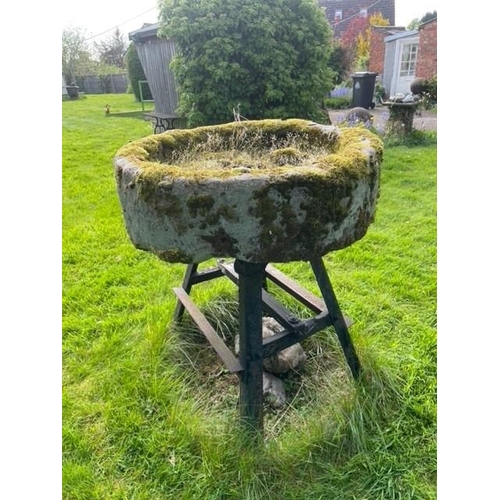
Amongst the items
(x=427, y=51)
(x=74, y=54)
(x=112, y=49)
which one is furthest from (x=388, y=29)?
(x=112, y=49)

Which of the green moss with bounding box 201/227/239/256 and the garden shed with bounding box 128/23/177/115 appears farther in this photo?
the garden shed with bounding box 128/23/177/115

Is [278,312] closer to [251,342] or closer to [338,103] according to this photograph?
[251,342]

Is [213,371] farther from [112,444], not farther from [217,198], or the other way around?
[217,198]

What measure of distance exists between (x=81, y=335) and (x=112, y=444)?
885 mm

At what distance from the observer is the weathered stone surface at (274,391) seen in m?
2.05

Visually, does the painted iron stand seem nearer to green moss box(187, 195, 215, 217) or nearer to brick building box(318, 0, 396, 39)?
green moss box(187, 195, 215, 217)

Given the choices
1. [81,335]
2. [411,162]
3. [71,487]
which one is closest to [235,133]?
[81,335]

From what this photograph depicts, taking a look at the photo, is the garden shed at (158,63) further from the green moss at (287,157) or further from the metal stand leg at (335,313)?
the metal stand leg at (335,313)

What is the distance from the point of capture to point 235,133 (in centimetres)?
213

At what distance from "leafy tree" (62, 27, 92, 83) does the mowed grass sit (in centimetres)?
1665

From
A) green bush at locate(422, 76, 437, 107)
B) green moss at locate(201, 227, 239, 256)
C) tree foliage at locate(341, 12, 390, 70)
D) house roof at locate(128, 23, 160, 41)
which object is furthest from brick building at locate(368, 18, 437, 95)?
green moss at locate(201, 227, 239, 256)

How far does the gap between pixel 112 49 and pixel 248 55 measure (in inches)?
794

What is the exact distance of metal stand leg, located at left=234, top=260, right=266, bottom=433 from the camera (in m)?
1.60

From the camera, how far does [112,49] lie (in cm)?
2250
